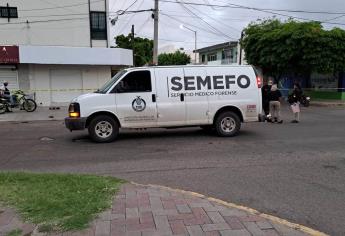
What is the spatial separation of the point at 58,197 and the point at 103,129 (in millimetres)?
5790

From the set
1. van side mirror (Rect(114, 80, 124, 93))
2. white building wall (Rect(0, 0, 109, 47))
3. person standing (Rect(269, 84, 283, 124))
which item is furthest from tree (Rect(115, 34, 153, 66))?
van side mirror (Rect(114, 80, 124, 93))

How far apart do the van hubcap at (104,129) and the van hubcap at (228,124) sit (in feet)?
10.7

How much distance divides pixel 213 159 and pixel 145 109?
10.4 feet

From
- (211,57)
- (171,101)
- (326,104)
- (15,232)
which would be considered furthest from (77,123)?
(211,57)

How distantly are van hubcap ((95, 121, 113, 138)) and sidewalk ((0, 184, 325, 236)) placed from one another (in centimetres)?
583

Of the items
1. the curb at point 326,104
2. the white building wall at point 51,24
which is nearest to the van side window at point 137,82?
the white building wall at point 51,24

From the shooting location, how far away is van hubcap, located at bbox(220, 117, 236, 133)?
1173cm

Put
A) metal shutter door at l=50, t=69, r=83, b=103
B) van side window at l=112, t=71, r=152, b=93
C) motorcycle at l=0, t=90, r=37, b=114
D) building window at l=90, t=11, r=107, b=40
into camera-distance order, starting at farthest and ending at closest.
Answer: building window at l=90, t=11, r=107, b=40 < metal shutter door at l=50, t=69, r=83, b=103 < motorcycle at l=0, t=90, r=37, b=114 < van side window at l=112, t=71, r=152, b=93

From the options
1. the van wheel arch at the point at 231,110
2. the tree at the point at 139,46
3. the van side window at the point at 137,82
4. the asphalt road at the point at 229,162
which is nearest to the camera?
the asphalt road at the point at 229,162

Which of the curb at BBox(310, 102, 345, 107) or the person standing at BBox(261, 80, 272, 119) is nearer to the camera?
the person standing at BBox(261, 80, 272, 119)

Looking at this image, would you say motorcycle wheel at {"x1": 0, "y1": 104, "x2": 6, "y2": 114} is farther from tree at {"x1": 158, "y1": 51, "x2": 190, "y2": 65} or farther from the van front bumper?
tree at {"x1": 158, "y1": 51, "x2": 190, "y2": 65}

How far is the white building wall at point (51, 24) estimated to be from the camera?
87.1ft

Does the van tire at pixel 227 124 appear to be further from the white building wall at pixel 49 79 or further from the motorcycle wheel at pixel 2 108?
the white building wall at pixel 49 79

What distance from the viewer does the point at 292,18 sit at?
29.5m
